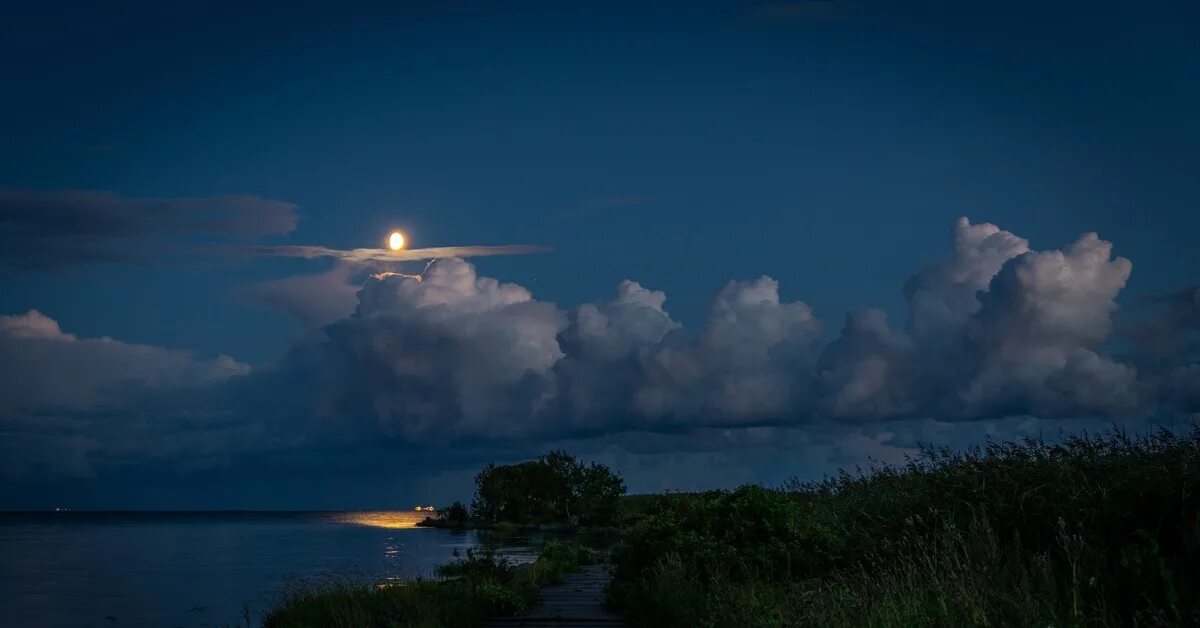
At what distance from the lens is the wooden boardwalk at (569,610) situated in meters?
18.0

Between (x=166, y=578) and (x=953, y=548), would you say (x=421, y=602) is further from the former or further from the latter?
(x=166, y=578)

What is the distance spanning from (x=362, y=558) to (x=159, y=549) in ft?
130

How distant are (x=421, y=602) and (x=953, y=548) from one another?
1050 cm

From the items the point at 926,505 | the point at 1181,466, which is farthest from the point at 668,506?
the point at 1181,466

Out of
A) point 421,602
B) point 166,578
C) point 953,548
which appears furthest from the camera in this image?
point 166,578

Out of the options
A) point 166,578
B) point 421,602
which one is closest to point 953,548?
point 421,602

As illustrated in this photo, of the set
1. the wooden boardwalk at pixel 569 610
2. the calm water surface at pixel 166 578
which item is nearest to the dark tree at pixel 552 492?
the calm water surface at pixel 166 578

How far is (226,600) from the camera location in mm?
46000

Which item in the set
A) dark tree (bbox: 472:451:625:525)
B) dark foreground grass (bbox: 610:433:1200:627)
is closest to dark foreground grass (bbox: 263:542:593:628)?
dark foreground grass (bbox: 610:433:1200:627)

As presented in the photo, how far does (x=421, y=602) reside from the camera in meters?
17.7

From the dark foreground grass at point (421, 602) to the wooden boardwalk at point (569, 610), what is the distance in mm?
392

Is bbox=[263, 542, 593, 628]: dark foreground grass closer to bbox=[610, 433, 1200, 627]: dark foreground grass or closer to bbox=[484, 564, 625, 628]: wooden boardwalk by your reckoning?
bbox=[484, 564, 625, 628]: wooden boardwalk

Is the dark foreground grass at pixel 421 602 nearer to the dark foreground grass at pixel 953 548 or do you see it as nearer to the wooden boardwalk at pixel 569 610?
the wooden boardwalk at pixel 569 610

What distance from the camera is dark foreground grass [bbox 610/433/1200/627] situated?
8867 mm
